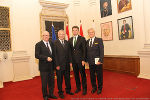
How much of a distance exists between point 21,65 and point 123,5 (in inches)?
199

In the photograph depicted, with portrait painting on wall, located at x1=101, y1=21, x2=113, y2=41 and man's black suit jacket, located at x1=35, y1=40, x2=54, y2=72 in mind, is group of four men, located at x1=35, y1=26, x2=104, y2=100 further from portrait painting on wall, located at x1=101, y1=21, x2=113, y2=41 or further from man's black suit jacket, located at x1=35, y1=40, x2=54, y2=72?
portrait painting on wall, located at x1=101, y1=21, x2=113, y2=41

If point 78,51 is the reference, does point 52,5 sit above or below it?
above

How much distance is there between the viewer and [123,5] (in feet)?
21.8

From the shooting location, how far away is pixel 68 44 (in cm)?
386

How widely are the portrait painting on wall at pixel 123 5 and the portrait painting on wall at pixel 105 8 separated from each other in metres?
0.52

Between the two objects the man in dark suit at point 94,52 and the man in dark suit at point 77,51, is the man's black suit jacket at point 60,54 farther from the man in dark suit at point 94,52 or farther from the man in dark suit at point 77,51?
the man in dark suit at point 94,52

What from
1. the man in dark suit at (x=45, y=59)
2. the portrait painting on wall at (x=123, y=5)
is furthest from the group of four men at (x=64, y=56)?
the portrait painting on wall at (x=123, y=5)

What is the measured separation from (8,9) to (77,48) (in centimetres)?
411

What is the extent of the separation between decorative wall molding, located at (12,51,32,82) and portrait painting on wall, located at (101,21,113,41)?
3.79 meters

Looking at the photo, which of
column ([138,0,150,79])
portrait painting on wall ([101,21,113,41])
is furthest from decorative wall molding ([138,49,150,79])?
portrait painting on wall ([101,21,113,41])

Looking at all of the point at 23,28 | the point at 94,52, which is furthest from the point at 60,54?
the point at 23,28

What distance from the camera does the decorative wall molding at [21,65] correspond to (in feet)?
20.5

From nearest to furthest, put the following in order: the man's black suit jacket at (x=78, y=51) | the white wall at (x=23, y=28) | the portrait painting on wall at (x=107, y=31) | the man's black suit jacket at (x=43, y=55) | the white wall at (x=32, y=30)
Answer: the man's black suit jacket at (x=43, y=55) < the man's black suit jacket at (x=78, y=51) < the white wall at (x=32, y=30) < the white wall at (x=23, y=28) < the portrait painting on wall at (x=107, y=31)

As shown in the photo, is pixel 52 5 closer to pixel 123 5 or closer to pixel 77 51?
pixel 123 5
